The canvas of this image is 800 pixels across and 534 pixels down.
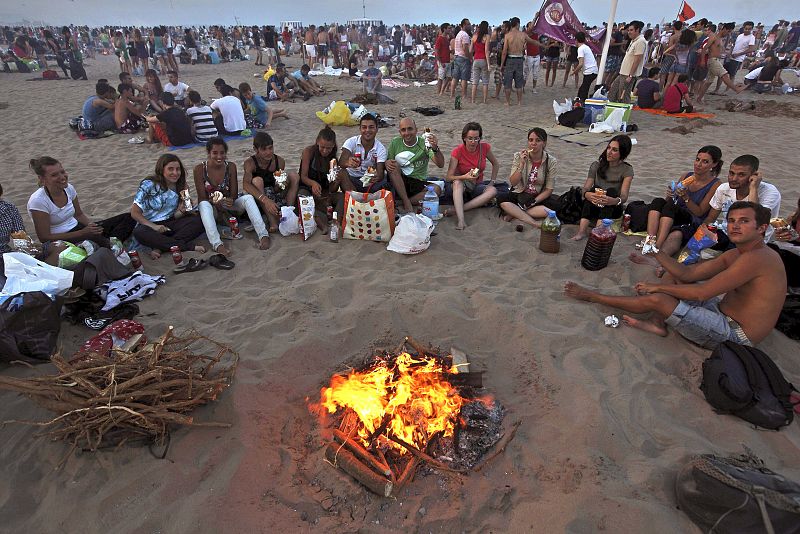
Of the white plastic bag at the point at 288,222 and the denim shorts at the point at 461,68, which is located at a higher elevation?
the denim shorts at the point at 461,68

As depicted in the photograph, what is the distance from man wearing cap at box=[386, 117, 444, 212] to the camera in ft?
17.8

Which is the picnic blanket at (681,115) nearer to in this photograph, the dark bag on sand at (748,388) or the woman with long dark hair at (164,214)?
the dark bag on sand at (748,388)

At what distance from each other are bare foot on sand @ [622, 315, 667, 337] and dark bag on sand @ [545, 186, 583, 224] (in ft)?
6.34

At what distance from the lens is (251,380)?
3.10 m

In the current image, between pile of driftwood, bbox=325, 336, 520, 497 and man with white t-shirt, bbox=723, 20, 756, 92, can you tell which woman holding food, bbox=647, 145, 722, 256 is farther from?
man with white t-shirt, bbox=723, 20, 756, 92

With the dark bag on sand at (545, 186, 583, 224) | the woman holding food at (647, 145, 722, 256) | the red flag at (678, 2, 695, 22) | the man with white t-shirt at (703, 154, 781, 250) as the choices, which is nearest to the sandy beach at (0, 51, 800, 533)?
the dark bag on sand at (545, 186, 583, 224)

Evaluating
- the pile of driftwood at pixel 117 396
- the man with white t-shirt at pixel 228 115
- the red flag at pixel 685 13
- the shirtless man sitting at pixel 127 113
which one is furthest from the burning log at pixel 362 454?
the red flag at pixel 685 13

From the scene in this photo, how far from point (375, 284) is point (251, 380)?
5.11 feet

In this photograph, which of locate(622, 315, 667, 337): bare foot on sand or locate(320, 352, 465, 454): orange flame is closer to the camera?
locate(320, 352, 465, 454): orange flame

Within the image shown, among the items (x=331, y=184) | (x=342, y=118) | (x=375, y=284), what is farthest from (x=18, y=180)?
(x=375, y=284)

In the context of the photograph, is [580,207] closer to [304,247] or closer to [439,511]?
[304,247]

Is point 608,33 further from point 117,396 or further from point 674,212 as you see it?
point 117,396

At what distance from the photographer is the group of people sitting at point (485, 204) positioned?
320cm

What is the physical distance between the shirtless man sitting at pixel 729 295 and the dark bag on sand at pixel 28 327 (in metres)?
4.66
